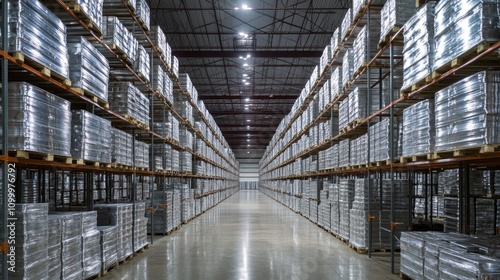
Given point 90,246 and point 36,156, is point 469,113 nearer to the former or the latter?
point 36,156

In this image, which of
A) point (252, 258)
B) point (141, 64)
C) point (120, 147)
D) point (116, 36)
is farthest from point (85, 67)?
point (252, 258)

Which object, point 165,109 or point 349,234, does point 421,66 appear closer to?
point 349,234

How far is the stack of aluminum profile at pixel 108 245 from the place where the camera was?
7.52 meters

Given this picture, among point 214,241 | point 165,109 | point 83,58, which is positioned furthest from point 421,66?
point 165,109

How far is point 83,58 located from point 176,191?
26.8 feet

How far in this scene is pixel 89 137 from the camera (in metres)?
7.14

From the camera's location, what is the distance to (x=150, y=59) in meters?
11.8

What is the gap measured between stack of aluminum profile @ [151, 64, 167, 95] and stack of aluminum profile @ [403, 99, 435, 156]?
637 cm

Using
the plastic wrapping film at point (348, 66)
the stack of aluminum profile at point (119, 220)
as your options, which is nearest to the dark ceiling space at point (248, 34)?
the plastic wrapping film at point (348, 66)

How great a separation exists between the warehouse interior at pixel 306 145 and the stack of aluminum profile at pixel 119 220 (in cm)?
4

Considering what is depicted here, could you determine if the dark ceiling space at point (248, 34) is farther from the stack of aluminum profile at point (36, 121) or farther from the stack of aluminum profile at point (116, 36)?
the stack of aluminum profile at point (36, 121)

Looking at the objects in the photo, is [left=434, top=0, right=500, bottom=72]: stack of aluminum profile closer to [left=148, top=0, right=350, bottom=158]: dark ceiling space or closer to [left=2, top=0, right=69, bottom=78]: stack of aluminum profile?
[left=2, top=0, right=69, bottom=78]: stack of aluminum profile

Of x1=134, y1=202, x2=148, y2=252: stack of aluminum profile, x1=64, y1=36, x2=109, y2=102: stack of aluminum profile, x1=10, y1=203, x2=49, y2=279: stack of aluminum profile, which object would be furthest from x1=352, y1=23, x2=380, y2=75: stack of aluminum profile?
x1=10, y1=203, x2=49, y2=279: stack of aluminum profile

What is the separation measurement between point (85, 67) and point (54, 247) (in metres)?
2.61
